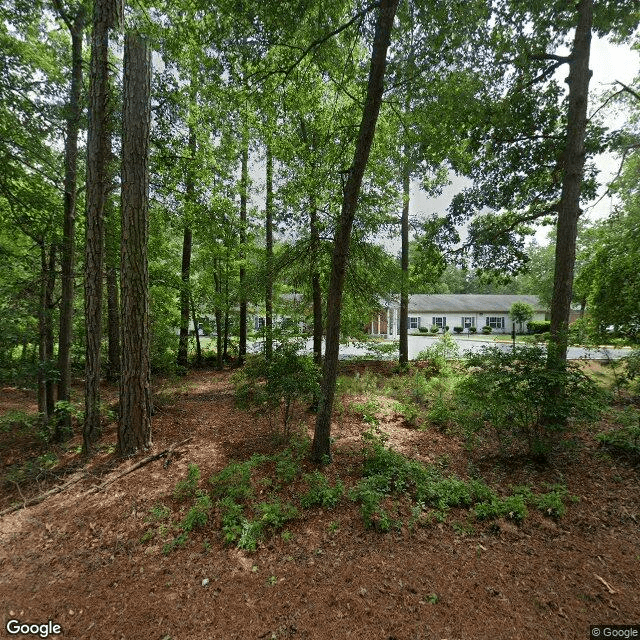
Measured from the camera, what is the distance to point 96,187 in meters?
4.53

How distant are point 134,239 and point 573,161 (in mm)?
7338

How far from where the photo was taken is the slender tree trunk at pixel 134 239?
4355mm

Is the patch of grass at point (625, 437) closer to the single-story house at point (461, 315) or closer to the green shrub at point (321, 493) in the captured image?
the green shrub at point (321, 493)

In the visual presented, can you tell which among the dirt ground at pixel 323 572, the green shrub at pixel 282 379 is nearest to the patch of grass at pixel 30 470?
the dirt ground at pixel 323 572

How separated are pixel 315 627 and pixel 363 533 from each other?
1095mm

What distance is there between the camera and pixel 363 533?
10.5 ft

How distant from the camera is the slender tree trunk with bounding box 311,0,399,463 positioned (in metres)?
3.77

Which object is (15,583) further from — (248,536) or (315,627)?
(315,627)

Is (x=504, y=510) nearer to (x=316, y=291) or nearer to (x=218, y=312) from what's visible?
(x=316, y=291)

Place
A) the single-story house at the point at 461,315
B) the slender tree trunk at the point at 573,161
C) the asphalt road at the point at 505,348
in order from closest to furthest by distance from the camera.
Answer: the slender tree trunk at the point at 573,161 → the asphalt road at the point at 505,348 → the single-story house at the point at 461,315

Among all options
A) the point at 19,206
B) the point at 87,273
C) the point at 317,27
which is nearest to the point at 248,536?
the point at 87,273

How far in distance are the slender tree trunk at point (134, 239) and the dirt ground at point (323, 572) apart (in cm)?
94
